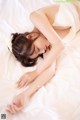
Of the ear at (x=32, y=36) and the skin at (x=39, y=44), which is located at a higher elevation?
the ear at (x=32, y=36)

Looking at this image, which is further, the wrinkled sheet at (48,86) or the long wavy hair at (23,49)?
the long wavy hair at (23,49)

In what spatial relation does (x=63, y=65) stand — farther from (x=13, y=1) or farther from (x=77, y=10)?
(x=13, y=1)

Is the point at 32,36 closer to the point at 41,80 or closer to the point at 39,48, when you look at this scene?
the point at 39,48

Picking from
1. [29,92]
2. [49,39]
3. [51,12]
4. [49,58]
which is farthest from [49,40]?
[29,92]

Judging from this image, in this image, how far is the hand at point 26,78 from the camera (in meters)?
1.41

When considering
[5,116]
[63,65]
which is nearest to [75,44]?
[63,65]

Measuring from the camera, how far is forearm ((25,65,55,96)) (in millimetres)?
1367

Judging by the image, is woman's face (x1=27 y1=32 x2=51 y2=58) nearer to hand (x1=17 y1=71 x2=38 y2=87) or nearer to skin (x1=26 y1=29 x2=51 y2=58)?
skin (x1=26 y1=29 x2=51 y2=58)

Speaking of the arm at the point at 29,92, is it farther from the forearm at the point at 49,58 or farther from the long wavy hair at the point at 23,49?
the long wavy hair at the point at 23,49

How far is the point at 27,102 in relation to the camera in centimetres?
134

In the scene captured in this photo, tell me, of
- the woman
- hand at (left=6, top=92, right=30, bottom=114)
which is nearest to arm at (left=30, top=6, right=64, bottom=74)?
the woman

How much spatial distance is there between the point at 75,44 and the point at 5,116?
69 centimetres

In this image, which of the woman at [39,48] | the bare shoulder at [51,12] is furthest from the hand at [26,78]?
the bare shoulder at [51,12]

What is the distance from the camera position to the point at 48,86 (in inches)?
55.3
